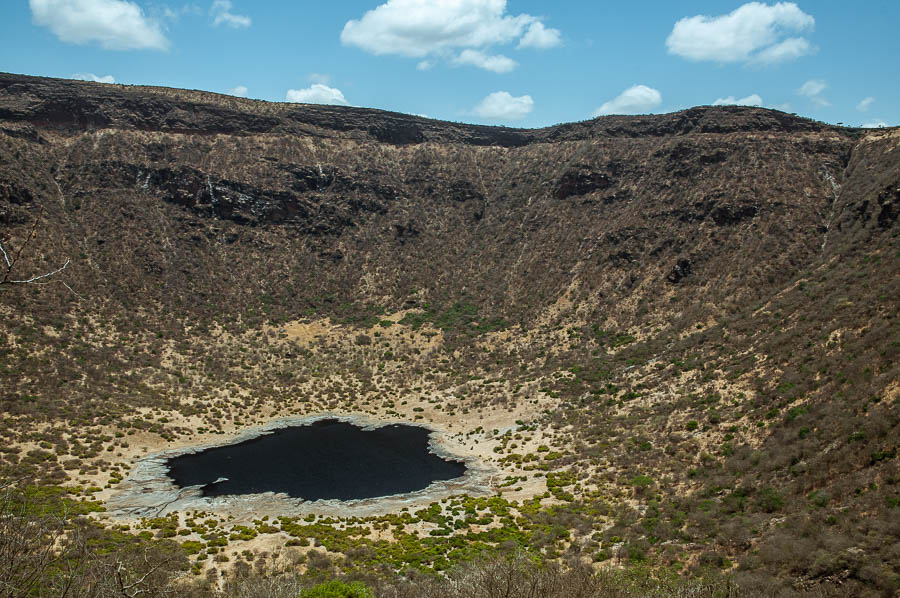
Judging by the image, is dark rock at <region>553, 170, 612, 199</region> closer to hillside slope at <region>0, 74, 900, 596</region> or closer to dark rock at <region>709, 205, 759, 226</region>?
hillside slope at <region>0, 74, 900, 596</region>

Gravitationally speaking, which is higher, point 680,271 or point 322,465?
point 680,271

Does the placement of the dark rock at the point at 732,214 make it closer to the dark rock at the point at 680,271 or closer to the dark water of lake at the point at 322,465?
the dark rock at the point at 680,271

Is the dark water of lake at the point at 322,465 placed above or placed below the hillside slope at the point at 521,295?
below

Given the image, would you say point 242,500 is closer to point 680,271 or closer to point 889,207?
point 680,271

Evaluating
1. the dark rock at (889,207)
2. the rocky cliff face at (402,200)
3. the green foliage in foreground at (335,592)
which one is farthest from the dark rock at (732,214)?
the green foliage in foreground at (335,592)

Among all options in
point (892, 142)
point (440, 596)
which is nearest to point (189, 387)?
point (440, 596)

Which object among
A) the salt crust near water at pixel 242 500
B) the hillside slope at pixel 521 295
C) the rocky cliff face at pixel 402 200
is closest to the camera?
the hillside slope at pixel 521 295

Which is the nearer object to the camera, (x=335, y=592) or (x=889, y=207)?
(x=335, y=592)

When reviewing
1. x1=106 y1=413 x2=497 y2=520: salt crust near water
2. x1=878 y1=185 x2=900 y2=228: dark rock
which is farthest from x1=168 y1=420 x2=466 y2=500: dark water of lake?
x1=878 y1=185 x2=900 y2=228: dark rock

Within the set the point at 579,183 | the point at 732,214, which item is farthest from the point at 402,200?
the point at 732,214

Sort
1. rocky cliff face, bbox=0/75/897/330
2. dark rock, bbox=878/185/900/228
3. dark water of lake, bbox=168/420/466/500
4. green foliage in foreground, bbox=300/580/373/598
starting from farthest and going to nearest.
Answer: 1. rocky cliff face, bbox=0/75/897/330
2. dark rock, bbox=878/185/900/228
3. dark water of lake, bbox=168/420/466/500
4. green foliage in foreground, bbox=300/580/373/598
